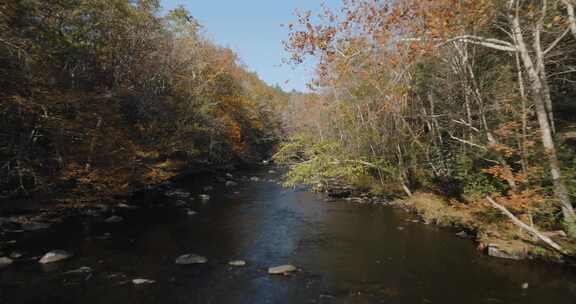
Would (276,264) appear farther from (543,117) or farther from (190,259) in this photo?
(543,117)

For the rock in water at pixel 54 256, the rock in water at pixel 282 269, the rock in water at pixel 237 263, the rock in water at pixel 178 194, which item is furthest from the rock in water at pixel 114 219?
the rock in water at pixel 282 269

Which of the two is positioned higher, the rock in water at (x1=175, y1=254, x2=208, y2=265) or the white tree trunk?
the white tree trunk

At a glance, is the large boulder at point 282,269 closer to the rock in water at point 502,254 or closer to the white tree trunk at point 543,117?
the rock in water at point 502,254

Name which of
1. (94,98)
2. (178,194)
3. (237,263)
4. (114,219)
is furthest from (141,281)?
(178,194)

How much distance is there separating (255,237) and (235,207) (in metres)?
5.09

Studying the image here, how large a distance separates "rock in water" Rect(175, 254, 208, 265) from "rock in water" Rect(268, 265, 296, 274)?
203 cm

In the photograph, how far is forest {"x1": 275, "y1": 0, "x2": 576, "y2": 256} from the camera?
30.7 feet

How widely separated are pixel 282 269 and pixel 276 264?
0.67 m

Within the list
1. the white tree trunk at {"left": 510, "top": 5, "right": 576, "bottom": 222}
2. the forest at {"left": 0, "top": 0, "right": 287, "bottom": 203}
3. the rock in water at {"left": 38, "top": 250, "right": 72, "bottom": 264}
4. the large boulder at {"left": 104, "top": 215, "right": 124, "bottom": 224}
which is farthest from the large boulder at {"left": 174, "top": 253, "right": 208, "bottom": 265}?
the white tree trunk at {"left": 510, "top": 5, "right": 576, "bottom": 222}

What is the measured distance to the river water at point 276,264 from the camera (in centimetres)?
773

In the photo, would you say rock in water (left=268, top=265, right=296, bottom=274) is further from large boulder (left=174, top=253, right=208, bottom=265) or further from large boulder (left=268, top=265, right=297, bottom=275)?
large boulder (left=174, top=253, right=208, bottom=265)

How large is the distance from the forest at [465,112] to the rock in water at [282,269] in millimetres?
5697

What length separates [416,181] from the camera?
19.7 meters

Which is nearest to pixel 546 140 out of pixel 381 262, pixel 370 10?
pixel 381 262
